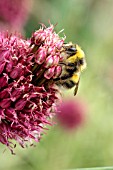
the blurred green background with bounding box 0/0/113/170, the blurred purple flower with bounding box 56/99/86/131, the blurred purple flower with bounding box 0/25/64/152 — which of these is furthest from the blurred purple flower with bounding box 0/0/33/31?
the blurred purple flower with bounding box 0/25/64/152

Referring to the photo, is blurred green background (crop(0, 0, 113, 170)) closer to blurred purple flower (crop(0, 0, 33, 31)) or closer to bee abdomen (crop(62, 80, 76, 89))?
blurred purple flower (crop(0, 0, 33, 31))

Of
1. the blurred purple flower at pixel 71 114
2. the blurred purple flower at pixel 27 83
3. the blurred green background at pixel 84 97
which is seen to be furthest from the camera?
the blurred purple flower at pixel 71 114

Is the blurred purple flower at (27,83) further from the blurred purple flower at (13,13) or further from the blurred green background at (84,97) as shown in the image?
the blurred purple flower at (13,13)

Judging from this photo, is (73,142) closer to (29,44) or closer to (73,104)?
(73,104)

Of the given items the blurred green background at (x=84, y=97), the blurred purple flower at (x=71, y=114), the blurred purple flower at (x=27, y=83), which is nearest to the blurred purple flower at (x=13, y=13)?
the blurred green background at (x=84, y=97)

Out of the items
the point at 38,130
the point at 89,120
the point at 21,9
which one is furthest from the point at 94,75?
the point at 38,130

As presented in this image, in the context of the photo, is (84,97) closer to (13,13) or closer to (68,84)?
(13,13)
